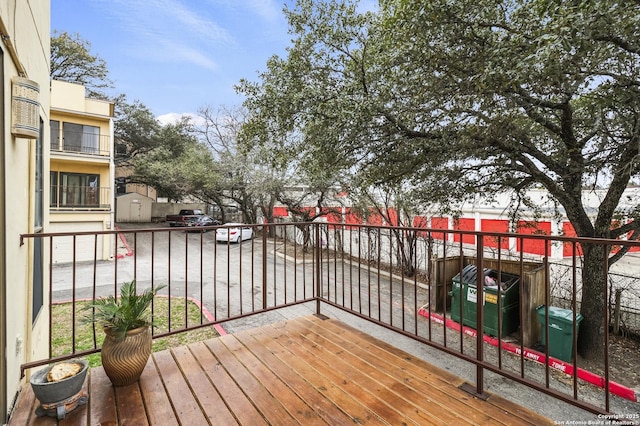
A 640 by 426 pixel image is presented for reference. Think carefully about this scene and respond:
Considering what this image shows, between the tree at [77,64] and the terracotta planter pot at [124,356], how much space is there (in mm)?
20559

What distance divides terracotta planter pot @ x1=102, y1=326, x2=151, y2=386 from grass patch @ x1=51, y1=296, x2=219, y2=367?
1.49m

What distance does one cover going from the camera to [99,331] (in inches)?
191

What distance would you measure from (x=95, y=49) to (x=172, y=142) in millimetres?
6466

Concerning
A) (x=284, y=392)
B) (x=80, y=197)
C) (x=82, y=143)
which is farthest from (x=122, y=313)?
(x=82, y=143)

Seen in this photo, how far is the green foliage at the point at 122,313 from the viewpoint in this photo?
1823mm

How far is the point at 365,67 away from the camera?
194 inches

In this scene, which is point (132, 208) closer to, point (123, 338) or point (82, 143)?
point (82, 143)

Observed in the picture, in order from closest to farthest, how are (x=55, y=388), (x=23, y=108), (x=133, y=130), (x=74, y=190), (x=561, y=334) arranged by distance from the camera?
(x=55, y=388)
(x=23, y=108)
(x=561, y=334)
(x=74, y=190)
(x=133, y=130)

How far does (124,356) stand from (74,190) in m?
14.0

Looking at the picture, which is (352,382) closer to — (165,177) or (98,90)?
(165,177)

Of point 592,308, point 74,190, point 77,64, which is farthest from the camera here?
point 77,64

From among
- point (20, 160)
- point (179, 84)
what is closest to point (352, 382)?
point (20, 160)


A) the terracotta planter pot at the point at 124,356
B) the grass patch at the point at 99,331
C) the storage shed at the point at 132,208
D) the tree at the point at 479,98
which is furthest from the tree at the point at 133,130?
the terracotta planter pot at the point at 124,356

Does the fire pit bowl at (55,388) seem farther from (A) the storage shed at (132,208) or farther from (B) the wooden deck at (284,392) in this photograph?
(A) the storage shed at (132,208)
